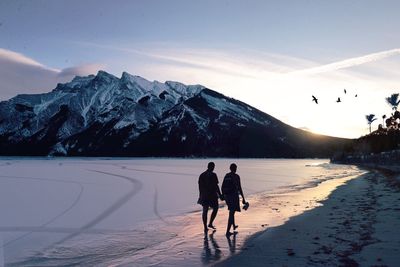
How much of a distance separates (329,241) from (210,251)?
360 centimetres

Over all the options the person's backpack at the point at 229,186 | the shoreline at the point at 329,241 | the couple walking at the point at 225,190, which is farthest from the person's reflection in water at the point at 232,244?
the person's backpack at the point at 229,186

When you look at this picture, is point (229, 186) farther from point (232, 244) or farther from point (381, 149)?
point (381, 149)

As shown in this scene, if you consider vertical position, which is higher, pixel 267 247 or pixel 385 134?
pixel 385 134

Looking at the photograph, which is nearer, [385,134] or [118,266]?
[118,266]

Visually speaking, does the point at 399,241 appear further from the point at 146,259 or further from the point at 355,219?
the point at 146,259

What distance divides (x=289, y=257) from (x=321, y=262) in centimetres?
96

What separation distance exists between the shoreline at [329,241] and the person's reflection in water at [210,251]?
45 centimetres

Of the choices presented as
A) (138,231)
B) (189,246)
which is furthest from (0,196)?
(189,246)

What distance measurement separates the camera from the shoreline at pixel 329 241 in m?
10.8

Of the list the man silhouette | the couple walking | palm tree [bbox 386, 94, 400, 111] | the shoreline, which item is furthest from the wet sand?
palm tree [bbox 386, 94, 400, 111]

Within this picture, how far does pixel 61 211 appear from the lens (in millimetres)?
24000

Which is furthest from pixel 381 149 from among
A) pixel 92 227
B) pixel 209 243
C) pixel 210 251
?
pixel 210 251

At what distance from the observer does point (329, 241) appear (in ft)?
43.2

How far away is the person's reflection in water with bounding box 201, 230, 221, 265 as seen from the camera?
11.6 meters
